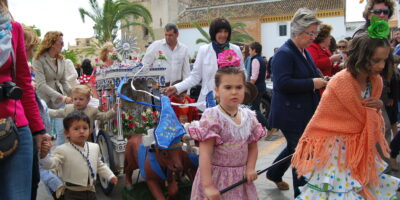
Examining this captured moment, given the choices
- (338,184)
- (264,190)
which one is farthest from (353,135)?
(264,190)

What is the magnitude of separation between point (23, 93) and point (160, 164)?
1.74 metres

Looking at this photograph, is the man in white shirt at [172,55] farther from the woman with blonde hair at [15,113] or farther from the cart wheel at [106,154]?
the woman with blonde hair at [15,113]

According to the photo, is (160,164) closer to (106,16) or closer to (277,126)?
(277,126)

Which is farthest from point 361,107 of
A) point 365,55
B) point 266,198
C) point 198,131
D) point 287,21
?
point 287,21

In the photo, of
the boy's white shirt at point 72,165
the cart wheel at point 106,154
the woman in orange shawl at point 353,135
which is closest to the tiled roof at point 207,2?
the cart wheel at point 106,154

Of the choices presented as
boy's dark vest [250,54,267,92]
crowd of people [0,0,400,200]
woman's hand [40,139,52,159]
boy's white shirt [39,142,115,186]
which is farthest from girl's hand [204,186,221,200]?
boy's dark vest [250,54,267,92]

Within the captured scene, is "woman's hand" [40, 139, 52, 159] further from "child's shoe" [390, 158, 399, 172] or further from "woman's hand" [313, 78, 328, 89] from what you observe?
"child's shoe" [390, 158, 399, 172]

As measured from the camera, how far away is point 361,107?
3.16 metres

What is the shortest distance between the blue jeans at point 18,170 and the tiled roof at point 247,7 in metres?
41.3

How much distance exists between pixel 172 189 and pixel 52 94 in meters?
2.52

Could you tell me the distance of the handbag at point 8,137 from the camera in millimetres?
2365

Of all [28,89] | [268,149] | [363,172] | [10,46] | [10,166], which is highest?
[10,46]

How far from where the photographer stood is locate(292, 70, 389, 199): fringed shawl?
3133 millimetres

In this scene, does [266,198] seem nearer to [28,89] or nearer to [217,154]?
[217,154]
